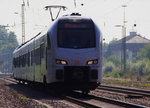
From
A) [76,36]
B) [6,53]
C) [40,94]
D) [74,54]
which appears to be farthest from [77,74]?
[6,53]

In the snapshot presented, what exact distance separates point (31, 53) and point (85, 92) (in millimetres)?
6249

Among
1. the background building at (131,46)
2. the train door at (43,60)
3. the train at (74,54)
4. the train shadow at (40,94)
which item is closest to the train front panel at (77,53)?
the train at (74,54)

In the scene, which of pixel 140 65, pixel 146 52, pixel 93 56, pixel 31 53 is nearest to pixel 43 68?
pixel 93 56

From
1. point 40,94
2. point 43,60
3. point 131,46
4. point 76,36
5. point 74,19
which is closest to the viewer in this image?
point 76,36

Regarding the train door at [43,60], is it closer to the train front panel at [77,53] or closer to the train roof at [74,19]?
the train front panel at [77,53]

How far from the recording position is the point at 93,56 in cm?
1788

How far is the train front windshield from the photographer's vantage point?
18.0 metres

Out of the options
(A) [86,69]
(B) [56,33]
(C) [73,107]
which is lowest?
(C) [73,107]

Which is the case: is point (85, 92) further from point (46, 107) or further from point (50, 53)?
point (46, 107)

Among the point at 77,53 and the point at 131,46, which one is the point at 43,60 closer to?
the point at 77,53

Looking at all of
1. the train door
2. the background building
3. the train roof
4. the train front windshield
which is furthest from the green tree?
the train front windshield

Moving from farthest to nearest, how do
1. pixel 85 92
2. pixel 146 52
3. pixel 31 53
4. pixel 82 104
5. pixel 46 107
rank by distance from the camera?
pixel 146 52, pixel 31 53, pixel 85 92, pixel 82 104, pixel 46 107

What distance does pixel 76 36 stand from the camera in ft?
59.8

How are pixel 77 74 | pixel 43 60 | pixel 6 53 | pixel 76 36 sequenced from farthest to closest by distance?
1. pixel 6 53
2. pixel 43 60
3. pixel 76 36
4. pixel 77 74
